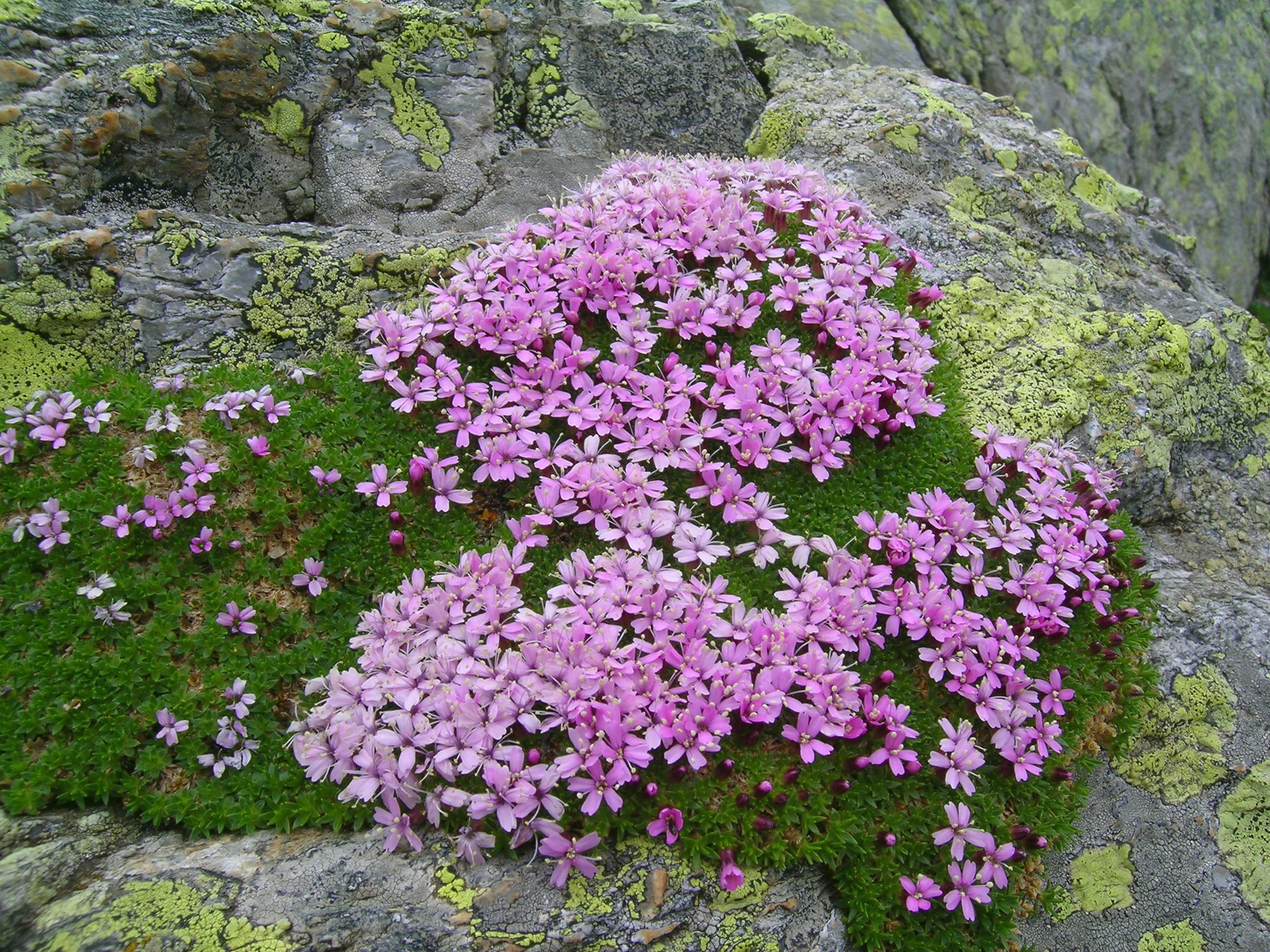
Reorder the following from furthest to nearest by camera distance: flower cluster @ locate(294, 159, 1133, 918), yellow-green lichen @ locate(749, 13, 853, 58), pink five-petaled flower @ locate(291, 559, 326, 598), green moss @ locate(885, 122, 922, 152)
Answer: yellow-green lichen @ locate(749, 13, 853, 58) → green moss @ locate(885, 122, 922, 152) → pink five-petaled flower @ locate(291, 559, 326, 598) → flower cluster @ locate(294, 159, 1133, 918)

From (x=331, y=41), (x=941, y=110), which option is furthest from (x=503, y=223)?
(x=941, y=110)

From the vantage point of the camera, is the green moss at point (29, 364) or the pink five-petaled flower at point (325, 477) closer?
the pink five-petaled flower at point (325, 477)

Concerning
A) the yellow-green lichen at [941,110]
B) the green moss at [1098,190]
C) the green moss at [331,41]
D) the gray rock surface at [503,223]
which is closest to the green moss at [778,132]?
the gray rock surface at [503,223]

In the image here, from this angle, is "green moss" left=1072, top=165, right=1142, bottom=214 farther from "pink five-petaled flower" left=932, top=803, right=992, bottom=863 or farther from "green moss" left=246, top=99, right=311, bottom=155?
"green moss" left=246, top=99, right=311, bottom=155

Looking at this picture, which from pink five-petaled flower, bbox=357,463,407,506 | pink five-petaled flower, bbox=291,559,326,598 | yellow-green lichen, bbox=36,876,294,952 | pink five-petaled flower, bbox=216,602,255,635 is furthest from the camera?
pink five-petaled flower, bbox=357,463,407,506

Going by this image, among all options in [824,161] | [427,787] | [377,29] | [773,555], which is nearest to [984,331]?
[824,161]

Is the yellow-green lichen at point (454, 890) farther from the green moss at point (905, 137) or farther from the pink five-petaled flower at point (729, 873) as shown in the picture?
the green moss at point (905, 137)

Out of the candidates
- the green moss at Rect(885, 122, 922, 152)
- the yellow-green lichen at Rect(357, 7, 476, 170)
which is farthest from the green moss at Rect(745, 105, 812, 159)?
the yellow-green lichen at Rect(357, 7, 476, 170)
